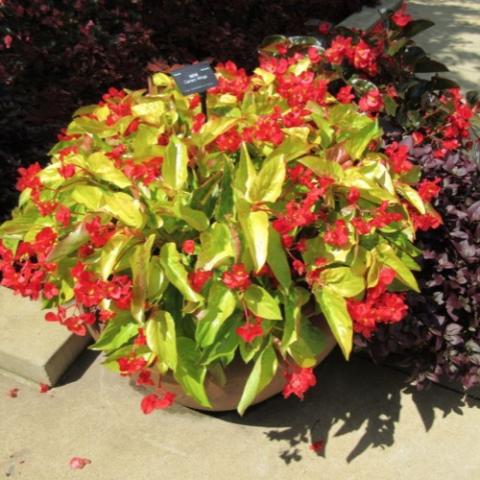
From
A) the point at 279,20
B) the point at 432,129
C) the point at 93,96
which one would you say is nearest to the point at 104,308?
the point at 432,129

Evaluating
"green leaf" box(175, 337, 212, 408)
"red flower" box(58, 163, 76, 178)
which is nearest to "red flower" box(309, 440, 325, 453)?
"green leaf" box(175, 337, 212, 408)

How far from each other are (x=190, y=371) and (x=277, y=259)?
494 mm

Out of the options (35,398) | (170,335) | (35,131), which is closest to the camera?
(170,335)

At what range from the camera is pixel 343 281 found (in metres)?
1.93

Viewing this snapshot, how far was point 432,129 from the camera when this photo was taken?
8.98 feet

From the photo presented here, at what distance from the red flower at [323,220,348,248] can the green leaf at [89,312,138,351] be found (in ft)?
2.35

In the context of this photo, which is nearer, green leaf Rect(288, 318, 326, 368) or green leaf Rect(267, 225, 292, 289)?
green leaf Rect(267, 225, 292, 289)

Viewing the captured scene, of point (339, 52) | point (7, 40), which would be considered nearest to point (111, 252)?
point (339, 52)

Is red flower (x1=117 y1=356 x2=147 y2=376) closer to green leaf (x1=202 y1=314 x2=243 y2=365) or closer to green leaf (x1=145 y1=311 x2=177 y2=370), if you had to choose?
green leaf (x1=145 y1=311 x2=177 y2=370)

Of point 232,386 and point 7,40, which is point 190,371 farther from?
point 7,40

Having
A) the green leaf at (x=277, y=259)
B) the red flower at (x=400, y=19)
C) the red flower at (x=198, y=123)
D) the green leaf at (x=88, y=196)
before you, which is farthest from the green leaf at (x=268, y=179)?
the red flower at (x=400, y=19)

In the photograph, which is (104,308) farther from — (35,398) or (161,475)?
(35,398)

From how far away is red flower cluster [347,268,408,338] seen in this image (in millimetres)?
1890

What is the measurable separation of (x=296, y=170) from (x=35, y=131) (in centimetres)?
208
